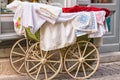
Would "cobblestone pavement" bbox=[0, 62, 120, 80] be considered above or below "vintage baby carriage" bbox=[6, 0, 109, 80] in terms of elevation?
below

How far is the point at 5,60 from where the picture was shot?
6.25 metres

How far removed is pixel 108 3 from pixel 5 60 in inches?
112

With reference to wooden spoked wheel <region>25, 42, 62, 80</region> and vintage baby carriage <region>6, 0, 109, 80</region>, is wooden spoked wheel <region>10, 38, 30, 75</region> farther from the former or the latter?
wooden spoked wheel <region>25, 42, 62, 80</region>

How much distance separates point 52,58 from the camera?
6.29 metres

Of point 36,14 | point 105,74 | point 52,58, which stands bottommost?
point 105,74

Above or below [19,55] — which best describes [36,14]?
above

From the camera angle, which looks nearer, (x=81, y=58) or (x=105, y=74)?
(x=81, y=58)

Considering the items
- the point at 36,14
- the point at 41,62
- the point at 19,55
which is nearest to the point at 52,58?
the point at 41,62

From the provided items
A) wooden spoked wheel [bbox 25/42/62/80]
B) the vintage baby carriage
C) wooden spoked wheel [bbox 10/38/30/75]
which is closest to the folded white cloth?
the vintage baby carriage

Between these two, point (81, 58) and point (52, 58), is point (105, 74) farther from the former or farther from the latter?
point (52, 58)

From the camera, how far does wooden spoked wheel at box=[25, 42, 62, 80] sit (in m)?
5.85

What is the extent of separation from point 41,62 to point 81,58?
691 millimetres

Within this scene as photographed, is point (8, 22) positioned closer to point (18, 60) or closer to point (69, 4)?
point (18, 60)

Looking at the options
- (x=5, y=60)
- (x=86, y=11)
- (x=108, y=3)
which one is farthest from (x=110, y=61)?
(x=5, y=60)
